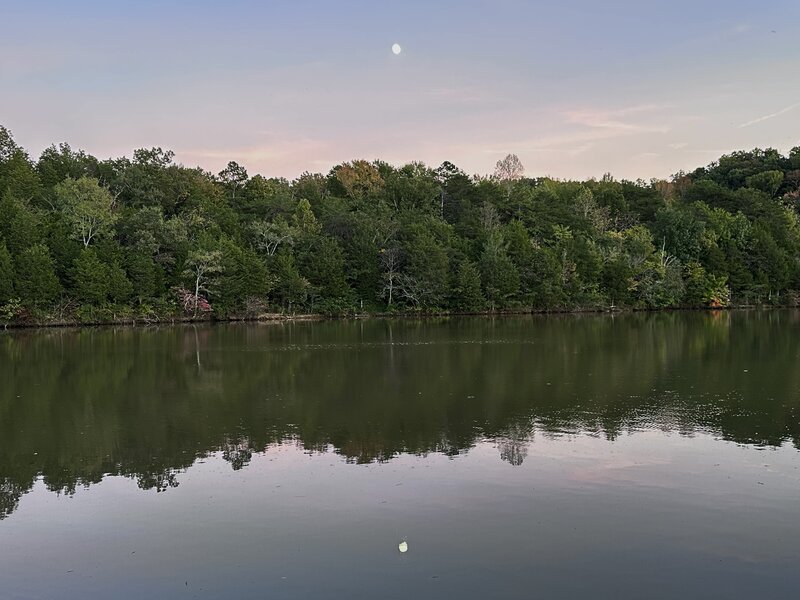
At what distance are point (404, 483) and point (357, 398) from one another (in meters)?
7.20

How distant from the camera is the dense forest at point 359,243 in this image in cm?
5084

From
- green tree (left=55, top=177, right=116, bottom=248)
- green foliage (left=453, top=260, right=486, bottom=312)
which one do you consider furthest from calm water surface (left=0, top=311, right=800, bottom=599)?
green foliage (left=453, top=260, right=486, bottom=312)

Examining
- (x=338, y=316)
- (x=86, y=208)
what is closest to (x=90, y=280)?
(x=86, y=208)

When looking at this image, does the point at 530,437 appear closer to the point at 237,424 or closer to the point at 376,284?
the point at 237,424

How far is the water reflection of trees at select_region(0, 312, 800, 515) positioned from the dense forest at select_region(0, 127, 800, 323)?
62.4 ft

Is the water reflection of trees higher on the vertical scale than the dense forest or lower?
lower

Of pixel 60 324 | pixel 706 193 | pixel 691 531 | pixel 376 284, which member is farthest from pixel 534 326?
pixel 706 193

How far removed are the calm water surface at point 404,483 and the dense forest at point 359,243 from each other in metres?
30.5

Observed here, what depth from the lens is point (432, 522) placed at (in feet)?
28.2

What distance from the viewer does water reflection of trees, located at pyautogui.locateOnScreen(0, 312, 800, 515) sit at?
1242 centimetres

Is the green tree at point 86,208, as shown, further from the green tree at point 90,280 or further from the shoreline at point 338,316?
the shoreline at point 338,316

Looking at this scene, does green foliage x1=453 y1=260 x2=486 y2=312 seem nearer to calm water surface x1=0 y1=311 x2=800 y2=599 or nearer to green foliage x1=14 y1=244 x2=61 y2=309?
green foliage x1=14 y1=244 x2=61 y2=309

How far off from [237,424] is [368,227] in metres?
49.7

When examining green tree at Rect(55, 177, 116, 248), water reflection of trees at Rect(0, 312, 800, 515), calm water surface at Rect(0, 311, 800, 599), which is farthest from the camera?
green tree at Rect(55, 177, 116, 248)
